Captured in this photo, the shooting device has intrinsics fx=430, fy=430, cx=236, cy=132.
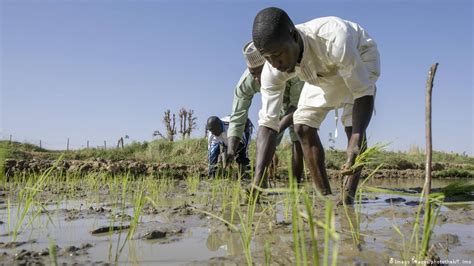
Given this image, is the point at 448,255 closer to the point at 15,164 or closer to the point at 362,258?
the point at 362,258

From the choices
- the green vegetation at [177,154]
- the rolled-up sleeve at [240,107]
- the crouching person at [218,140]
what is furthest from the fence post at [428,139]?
A: the green vegetation at [177,154]

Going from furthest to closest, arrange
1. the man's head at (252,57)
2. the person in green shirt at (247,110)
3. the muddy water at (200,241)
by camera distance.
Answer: the person in green shirt at (247,110) → the man's head at (252,57) → the muddy water at (200,241)

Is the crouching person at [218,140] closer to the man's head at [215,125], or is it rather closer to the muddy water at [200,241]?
the man's head at [215,125]

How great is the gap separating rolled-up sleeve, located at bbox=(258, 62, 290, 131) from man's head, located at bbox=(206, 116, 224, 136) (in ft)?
12.6

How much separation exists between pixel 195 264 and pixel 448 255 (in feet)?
2.77

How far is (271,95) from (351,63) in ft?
2.32

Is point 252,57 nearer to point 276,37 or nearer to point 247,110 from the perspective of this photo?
point 247,110

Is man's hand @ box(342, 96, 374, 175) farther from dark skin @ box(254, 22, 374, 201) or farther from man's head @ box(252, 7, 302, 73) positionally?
man's head @ box(252, 7, 302, 73)

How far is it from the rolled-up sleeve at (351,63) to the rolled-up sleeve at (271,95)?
49cm

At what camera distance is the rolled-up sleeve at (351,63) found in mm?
2408

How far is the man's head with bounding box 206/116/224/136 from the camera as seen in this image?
6906mm

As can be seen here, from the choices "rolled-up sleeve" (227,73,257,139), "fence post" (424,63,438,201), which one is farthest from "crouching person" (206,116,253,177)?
"fence post" (424,63,438,201)

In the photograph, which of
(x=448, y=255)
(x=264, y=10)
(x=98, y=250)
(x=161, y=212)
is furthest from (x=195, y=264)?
(x=264, y=10)

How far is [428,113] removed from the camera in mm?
1174
